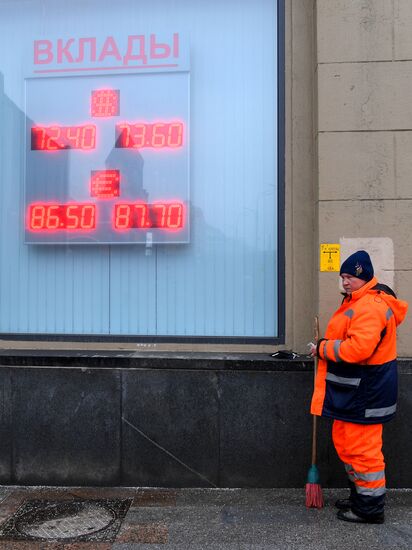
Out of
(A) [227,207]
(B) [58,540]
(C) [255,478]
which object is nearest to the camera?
→ (B) [58,540]

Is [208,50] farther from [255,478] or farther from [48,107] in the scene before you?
[255,478]

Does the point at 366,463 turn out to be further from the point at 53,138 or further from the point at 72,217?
the point at 53,138

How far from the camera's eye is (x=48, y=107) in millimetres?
5461

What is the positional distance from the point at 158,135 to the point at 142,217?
0.80 metres

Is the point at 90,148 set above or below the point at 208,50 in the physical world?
below

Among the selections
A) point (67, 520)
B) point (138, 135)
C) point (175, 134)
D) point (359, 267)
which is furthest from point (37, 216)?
point (359, 267)

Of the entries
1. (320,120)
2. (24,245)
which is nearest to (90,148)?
(24,245)

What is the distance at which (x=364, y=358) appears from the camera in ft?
12.7

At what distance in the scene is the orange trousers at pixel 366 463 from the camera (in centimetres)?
399

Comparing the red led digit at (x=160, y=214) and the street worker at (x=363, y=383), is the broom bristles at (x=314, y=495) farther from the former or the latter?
the red led digit at (x=160, y=214)

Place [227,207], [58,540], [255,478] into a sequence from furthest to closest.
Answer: [227,207]
[255,478]
[58,540]

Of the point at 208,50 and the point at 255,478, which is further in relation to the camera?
the point at 208,50

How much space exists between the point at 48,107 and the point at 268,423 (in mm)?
3625

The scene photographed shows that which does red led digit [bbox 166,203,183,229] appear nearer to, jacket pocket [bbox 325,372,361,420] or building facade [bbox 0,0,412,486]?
building facade [bbox 0,0,412,486]
